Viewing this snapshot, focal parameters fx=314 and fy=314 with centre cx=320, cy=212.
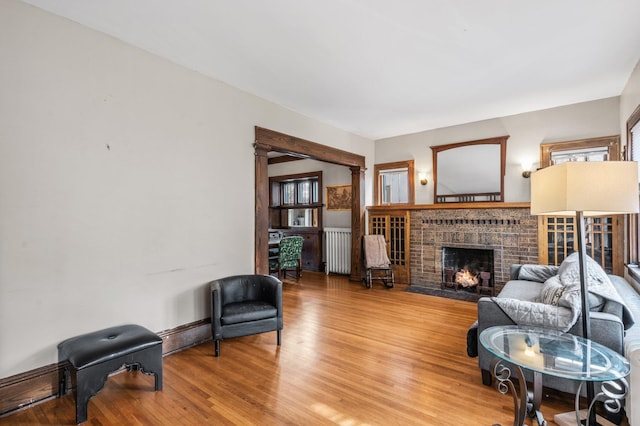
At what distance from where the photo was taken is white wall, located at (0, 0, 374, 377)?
2.21m

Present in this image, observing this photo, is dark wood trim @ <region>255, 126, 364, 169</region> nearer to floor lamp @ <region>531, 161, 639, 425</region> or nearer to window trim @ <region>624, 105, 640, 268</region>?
floor lamp @ <region>531, 161, 639, 425</region>

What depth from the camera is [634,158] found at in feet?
11.2

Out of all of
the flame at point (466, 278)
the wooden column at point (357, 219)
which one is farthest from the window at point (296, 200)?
the flame at point (466, 278)

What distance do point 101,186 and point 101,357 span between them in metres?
1.34

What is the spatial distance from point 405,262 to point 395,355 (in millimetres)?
3106

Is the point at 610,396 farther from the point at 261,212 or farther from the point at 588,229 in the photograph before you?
the point at 588,229

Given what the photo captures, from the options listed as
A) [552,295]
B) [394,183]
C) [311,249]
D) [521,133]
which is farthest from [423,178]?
[552,295]

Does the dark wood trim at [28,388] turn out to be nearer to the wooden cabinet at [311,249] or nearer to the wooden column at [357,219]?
the wooden column at [357,219]

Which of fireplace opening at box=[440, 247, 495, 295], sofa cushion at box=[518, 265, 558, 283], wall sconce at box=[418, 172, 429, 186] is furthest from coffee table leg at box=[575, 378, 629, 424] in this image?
wall sconce at box=[418, 172, 429, 186]

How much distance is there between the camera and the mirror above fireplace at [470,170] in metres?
5.05

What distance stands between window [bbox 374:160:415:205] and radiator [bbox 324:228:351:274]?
99 centimetres

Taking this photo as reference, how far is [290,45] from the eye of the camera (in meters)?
2.83

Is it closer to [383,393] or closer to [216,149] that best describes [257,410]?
[383,393]

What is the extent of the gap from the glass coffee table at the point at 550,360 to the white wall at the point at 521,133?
353 cm
